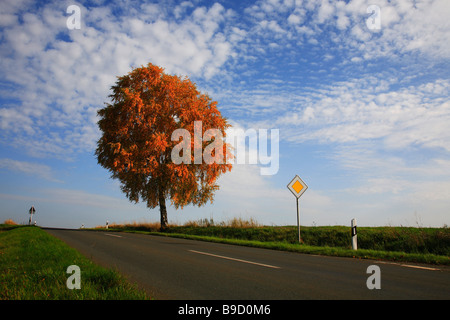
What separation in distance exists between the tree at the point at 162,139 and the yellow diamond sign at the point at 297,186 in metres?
10.6

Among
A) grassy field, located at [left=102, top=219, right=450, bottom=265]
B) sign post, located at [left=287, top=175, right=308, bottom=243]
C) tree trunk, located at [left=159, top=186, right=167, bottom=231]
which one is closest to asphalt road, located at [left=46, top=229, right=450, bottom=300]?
grassy field, located at [left=102, top=219, right=450, bottom=265]

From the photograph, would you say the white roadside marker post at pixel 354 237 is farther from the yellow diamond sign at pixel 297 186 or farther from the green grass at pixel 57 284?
the green grass at pixel 57 284

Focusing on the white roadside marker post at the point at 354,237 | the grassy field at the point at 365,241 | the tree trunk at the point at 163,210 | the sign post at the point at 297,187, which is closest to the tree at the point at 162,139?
the tree trunk at the point at 163,210

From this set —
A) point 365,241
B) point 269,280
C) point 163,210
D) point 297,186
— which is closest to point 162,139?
point 163,210

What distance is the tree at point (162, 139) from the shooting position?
25328 mm

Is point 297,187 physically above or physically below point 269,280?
above

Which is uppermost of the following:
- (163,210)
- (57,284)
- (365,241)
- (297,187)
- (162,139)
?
(162,139)

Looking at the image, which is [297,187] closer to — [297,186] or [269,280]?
[297,186]

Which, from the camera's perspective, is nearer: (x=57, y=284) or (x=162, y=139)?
(x=57, y=284)

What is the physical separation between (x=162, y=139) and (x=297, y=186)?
1235 centimetres

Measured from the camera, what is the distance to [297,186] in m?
16.8

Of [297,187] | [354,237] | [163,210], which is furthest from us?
[163,210]

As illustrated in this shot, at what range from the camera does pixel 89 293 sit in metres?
4.50

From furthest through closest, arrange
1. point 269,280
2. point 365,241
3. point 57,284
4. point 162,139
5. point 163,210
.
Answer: point 163,210 → point 162,139 → point 365,241 → point 269,280 → point 57,284
